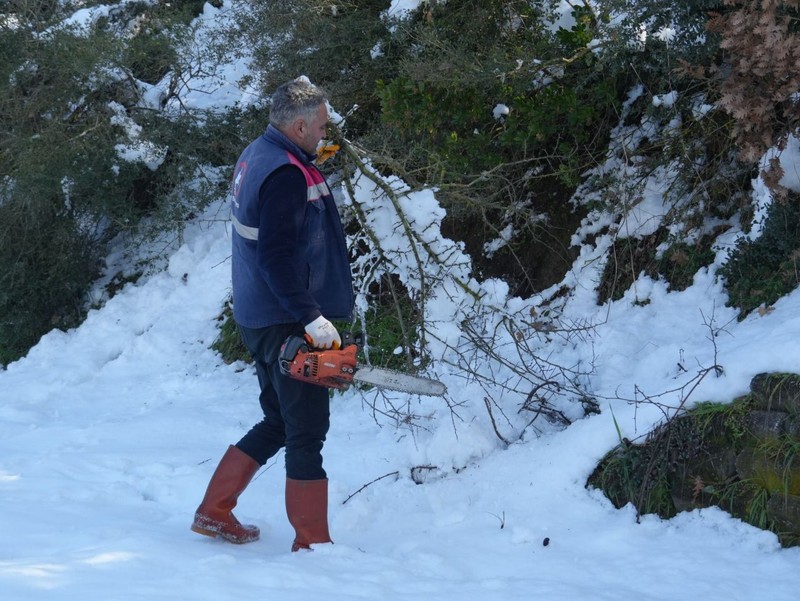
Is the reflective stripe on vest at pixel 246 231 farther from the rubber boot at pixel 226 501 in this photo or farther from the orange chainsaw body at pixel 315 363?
the rubber boot at pixel 226 501

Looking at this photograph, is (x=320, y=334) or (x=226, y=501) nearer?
(x=320, y=334)

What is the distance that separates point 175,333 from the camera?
7809mm

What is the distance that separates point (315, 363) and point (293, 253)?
437 millimetres

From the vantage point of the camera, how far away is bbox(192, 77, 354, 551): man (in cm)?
326

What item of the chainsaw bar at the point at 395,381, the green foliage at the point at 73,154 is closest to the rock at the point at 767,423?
the chainsaw bar at the point at 395,381

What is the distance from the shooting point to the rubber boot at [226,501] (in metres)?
3.62

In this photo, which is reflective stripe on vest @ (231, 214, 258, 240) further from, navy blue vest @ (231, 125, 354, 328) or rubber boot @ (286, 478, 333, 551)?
rubber boot @ (286, 478, 333, 551)

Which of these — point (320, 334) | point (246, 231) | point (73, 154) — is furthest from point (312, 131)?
point (73, 154)

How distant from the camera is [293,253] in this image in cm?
329

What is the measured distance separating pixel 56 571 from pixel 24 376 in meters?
5.53

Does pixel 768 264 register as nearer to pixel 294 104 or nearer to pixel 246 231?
pixel 294 104

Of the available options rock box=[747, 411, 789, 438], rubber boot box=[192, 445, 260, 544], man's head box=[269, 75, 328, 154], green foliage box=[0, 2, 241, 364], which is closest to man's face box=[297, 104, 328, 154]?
man's head box=[269, 75, 328, 154]

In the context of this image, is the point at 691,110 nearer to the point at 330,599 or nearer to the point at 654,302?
the point at 654,302

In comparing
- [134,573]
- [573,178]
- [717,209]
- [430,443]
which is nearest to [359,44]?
[573,178]
